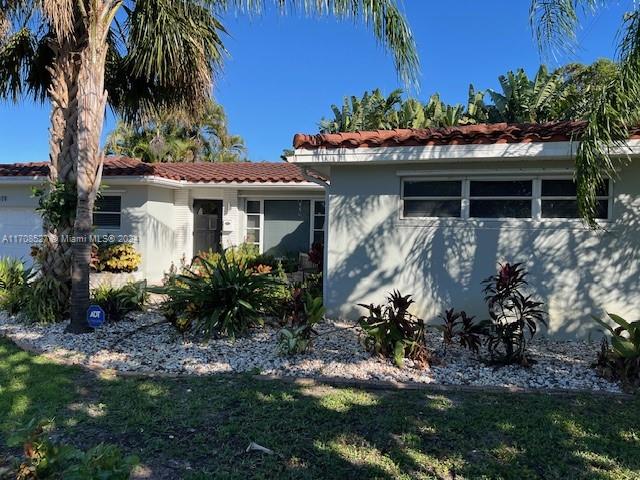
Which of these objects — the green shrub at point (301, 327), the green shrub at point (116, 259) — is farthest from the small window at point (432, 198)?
the green shrub at point (116, 259)

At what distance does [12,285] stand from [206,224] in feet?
19.2

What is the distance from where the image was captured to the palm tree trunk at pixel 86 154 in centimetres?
687

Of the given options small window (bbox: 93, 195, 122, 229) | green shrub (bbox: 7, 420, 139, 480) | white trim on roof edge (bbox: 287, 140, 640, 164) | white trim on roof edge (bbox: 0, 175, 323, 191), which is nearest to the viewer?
green shrub (bbox: 7, 420, 139, 480)

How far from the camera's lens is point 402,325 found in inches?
223

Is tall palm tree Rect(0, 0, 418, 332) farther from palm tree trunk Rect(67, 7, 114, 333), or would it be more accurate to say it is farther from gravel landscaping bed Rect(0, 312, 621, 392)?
gravel landscaping bed Rect(0, 312, 621, 392)

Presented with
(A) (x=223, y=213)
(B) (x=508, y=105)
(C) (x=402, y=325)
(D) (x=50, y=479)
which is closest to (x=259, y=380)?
(C) (x=402, y=325)

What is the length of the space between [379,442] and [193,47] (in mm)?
6840

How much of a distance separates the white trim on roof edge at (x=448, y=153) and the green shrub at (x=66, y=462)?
5779 mm

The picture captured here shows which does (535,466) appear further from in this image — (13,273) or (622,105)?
(13,273)

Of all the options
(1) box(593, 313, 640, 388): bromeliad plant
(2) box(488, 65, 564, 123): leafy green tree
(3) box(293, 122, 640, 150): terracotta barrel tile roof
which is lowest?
(1) box(593, 313, 640, 388): bromeliad plant

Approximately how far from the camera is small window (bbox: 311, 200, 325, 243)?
13141 millimetres

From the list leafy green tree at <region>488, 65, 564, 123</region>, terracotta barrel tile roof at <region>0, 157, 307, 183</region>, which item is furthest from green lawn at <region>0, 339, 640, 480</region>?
leafy green tree at <region>488, 65, 564, 123</region>

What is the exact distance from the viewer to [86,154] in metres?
6.96

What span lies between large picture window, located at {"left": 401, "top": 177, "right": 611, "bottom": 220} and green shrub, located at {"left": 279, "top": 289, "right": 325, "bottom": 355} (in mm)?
2539
